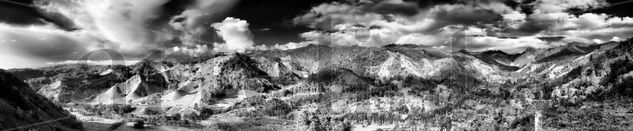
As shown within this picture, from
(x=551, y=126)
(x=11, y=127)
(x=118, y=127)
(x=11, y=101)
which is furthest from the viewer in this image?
(x=551, y=126)

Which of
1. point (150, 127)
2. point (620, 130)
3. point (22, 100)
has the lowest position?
point (620, 130)

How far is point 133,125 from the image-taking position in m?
144

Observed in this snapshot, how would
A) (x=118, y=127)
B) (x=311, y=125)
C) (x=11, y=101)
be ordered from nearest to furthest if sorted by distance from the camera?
(x=11, y=101) → (x=118, y=127) → (x=311, y=125)

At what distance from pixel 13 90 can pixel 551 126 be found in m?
174

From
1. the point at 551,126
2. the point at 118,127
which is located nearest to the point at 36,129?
the point at 118,127

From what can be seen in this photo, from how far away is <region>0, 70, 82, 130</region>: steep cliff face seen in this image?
68.2 meters

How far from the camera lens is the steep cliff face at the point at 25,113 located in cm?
6825

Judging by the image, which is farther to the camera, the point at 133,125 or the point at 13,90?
the point at 133,125

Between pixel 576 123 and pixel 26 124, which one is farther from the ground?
pixel 26 124

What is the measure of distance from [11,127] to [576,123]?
18819 cm

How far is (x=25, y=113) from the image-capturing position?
76562 mm

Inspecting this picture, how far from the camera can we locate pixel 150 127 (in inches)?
5689

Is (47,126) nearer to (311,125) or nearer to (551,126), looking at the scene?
(311,125)

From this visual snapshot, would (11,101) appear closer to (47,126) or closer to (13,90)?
(13,90)
